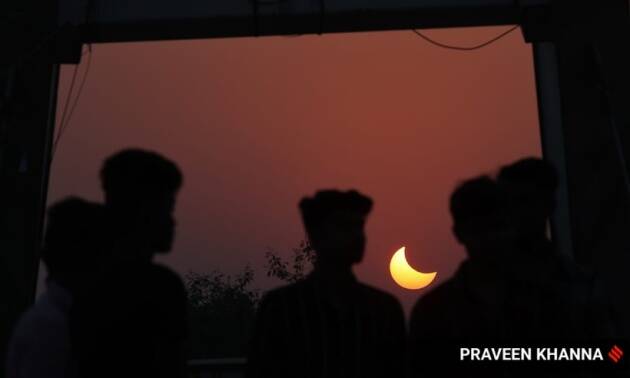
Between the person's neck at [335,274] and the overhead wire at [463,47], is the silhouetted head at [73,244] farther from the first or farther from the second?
the overhead wire at [463,47]

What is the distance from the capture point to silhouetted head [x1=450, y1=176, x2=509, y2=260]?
191 centimetres

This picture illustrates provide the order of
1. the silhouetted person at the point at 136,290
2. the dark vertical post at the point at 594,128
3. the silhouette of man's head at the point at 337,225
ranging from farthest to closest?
the dark vertical post at the point at 594,128 → the silhouette of man's head at the point at 337,225 → the silhouetted person at the point at 136,290

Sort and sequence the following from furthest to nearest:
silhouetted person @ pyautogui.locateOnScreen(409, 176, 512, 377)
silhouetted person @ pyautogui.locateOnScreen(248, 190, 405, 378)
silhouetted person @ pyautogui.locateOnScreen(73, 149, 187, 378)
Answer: silhouetted person @ pyautogui.locateOnScreen(248, 190, 405, 378)
silhouetted person @ pyautogui.locateOnScreen(409, 176, 512, 377)
silhouetted person @ pyautogui.locateOnScreen(73, 149, 187, 378)

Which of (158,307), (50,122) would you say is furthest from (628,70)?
(50,122)

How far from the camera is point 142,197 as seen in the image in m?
1.78

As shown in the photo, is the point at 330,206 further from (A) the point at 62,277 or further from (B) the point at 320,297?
(A) the point at 62,277

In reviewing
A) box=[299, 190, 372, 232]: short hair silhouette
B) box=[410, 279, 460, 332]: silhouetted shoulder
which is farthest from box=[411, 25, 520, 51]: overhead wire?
box=[410, 279, 460, 332]: silhouetted shoulder

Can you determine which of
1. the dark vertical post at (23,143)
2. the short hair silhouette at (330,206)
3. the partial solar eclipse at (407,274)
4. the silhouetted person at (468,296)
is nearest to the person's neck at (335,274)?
the short hair silhouette at (330,206)

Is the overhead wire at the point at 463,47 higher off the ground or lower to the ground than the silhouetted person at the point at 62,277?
higher

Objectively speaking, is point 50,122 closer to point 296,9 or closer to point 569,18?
point 296,9

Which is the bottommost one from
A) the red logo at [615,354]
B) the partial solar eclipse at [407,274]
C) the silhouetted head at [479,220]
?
the red logo at [615,354]

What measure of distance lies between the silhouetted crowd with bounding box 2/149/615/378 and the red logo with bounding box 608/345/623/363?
72mm

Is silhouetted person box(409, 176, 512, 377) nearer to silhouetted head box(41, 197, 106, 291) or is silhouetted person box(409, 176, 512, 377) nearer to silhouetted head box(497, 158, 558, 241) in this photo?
silhouetted head box(497, 158, 558, 241)

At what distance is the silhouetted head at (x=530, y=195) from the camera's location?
213cm
